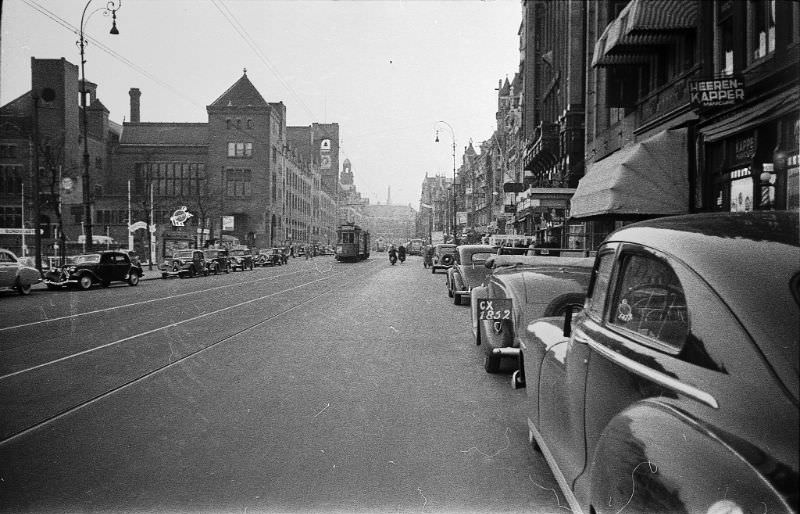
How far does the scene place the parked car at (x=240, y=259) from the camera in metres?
45.8

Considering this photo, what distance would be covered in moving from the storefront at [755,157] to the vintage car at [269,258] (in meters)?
48.5

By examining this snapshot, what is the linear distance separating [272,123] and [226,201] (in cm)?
1143

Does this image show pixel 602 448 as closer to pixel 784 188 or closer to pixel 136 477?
pixel 136 477

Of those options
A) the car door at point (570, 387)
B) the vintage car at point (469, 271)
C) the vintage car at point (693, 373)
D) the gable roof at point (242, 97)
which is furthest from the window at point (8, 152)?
the vintage car at point (693, 373)

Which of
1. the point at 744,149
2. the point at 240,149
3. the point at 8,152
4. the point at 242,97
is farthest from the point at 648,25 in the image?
the point at 242,97

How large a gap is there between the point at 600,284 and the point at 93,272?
25.4m

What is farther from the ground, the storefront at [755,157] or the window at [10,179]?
the window at [10,179]

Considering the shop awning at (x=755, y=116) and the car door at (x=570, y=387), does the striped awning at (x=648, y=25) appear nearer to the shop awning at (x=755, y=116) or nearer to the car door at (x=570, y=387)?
the shop awning at (x=755, y=116)

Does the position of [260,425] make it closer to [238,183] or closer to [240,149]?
[238,183]

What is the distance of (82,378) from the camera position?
7219 millimetres

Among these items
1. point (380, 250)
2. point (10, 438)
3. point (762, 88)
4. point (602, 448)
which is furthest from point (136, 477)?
point (380, 250)

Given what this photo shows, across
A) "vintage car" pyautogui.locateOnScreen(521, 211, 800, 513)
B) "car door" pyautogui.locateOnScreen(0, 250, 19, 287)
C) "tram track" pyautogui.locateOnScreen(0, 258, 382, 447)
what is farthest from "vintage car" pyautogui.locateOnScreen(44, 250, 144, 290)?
"vintage car" pyautogui.locateOnScreen(521, 211, 800, 513)

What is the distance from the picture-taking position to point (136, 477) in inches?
162

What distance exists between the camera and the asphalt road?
3.84 meters
